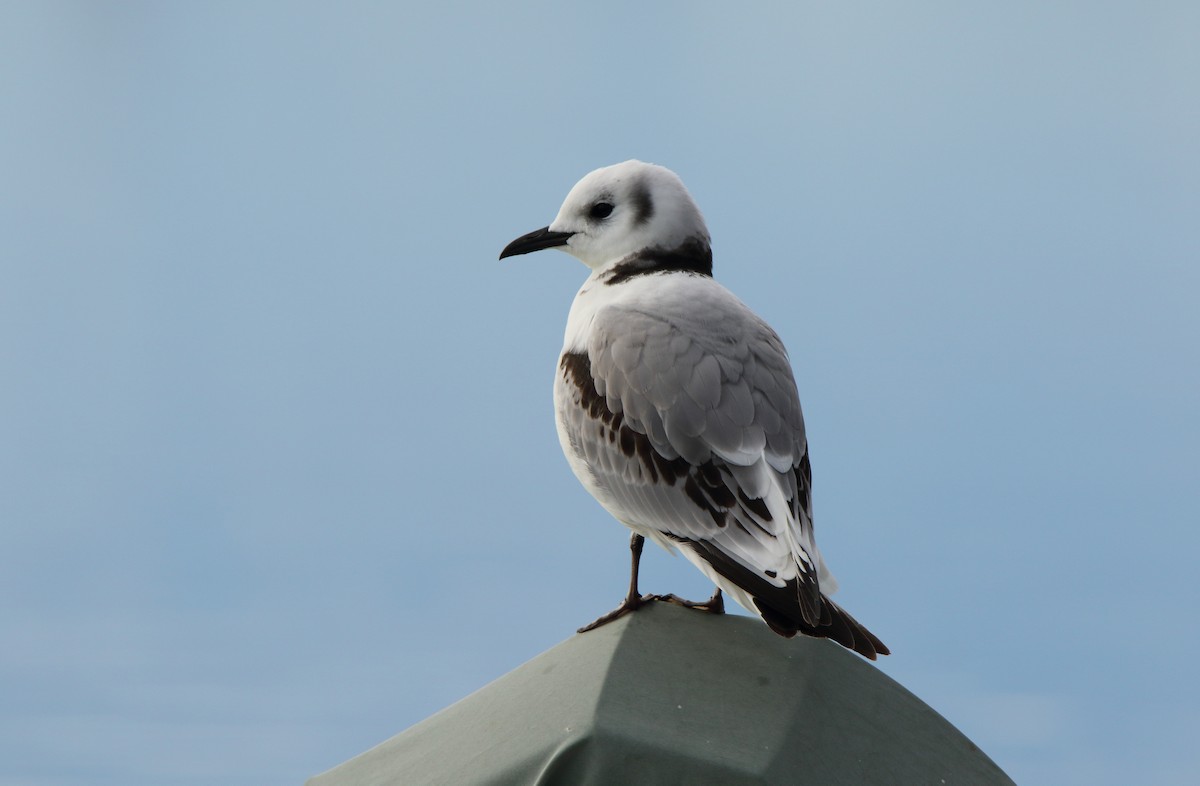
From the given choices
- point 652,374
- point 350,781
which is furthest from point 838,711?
point 350,781

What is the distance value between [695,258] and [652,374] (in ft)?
2.88

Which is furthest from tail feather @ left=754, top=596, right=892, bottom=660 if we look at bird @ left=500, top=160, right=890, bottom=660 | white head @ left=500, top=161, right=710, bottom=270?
white head @ left=500, top=161, right=710, bottom=270

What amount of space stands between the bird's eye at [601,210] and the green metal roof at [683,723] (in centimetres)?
161

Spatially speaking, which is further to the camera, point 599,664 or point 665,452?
point 665,452

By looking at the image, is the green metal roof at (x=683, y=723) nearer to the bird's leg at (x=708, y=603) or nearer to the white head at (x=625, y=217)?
the bird's leg at (x=708, y=603)

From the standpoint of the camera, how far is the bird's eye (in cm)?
496

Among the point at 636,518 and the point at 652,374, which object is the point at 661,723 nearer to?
the point at 636,518

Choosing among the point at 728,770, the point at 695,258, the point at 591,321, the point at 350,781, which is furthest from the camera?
the point at 695,258

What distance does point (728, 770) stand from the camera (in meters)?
3.32

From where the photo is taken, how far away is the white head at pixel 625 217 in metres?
4.86

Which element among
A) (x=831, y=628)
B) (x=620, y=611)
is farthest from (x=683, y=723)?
(x=620, y=611)

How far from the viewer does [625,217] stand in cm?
491

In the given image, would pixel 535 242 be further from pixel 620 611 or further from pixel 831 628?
pixel 831 628

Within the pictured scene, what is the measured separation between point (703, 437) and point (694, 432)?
3cm
